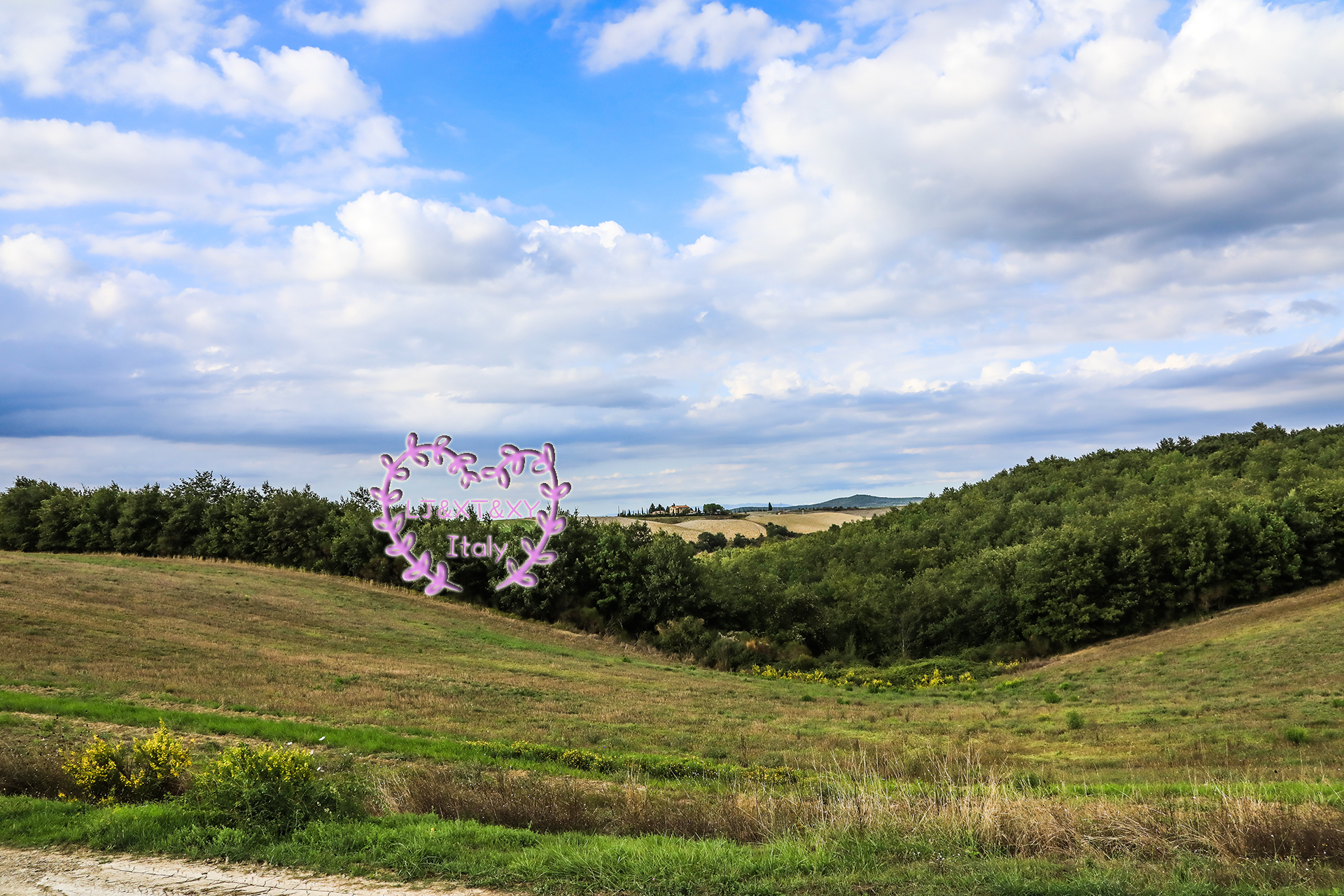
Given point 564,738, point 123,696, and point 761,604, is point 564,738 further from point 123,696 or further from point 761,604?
point 761,604

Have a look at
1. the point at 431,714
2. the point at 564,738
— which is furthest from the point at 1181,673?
the point at 431,714

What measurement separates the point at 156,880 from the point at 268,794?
1.87 m

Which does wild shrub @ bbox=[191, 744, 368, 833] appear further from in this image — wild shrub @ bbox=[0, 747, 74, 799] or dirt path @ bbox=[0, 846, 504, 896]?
wild shrub @ bbox=[0, 747, 74, 799]

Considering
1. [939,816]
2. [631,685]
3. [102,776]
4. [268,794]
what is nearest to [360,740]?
[102,776]

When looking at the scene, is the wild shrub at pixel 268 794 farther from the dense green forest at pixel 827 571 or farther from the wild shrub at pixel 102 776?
the dense green forest at pixel 827 571

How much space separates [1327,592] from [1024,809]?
52437 mm

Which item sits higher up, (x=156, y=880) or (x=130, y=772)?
(x=130, y=772)

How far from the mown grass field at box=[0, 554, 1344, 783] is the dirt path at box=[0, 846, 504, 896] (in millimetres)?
10161

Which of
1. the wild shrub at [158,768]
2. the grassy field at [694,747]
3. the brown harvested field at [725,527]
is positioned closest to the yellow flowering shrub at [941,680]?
the grassy field at [694,747]

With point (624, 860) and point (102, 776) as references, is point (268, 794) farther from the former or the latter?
point (624, 860)

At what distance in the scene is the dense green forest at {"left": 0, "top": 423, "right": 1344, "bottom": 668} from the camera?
170 ft

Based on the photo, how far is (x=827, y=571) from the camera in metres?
70.0

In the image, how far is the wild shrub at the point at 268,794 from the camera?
9812 mm

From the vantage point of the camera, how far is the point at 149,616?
112 ft
